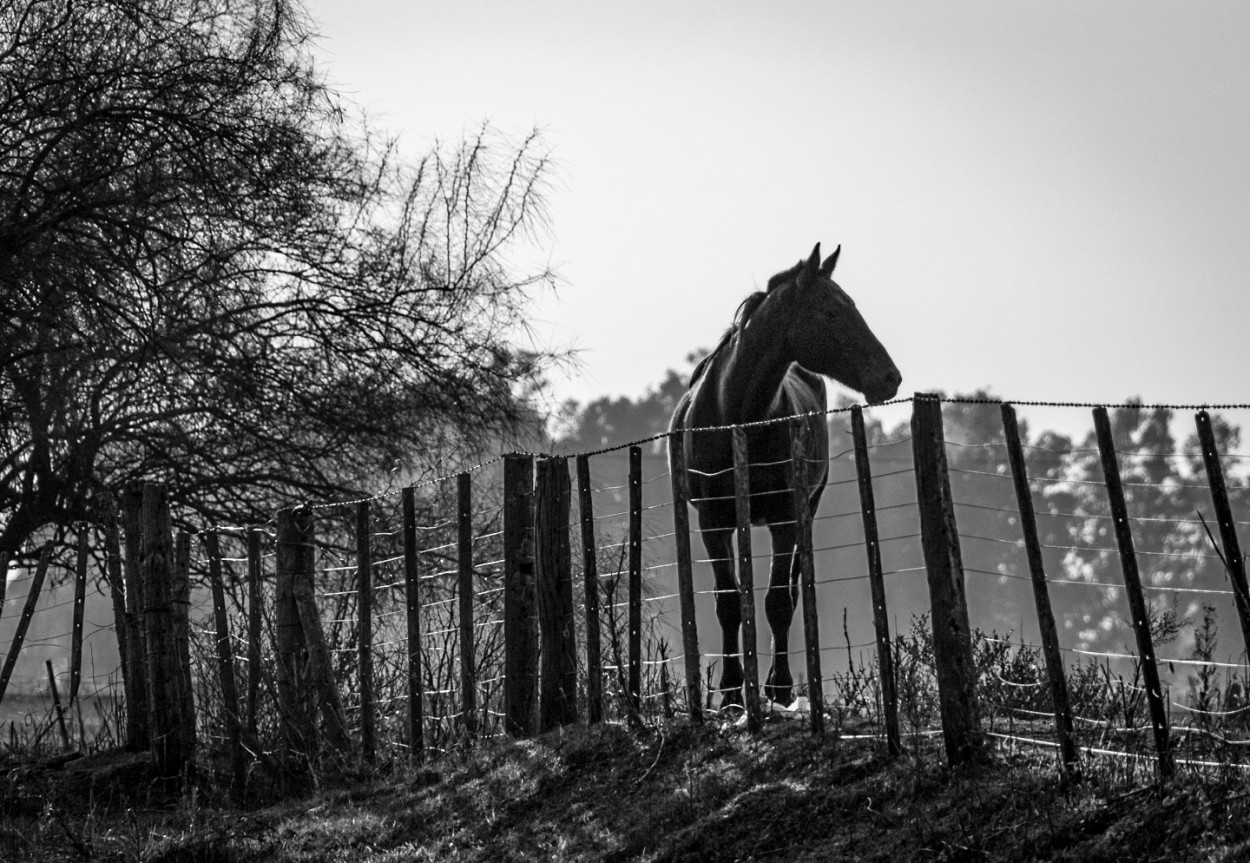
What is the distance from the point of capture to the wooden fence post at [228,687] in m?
9.52

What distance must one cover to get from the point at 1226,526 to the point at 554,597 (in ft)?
13.7

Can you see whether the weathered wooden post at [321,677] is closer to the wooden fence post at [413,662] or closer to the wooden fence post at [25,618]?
the wooden fence post at [413,662]

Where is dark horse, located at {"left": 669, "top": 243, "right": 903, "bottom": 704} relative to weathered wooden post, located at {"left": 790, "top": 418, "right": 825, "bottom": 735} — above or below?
above

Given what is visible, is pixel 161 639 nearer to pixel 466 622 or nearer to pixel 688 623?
pixel 466 622

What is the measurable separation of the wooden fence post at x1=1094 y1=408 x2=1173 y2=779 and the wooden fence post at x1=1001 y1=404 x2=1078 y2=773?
324 mm

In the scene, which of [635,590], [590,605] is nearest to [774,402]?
[635,590]

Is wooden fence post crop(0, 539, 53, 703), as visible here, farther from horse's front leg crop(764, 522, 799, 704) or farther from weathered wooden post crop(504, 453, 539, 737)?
horse's front leg crop(764, 522, 799, 704)

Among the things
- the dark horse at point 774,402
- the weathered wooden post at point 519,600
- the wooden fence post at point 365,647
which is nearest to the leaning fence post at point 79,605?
the wooden fence post at point 365,647

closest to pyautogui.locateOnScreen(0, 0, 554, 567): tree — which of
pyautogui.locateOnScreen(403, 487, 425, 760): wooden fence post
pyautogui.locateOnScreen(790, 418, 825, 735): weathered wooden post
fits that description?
pyautogui.locateOnScreen(403, 487, 425, 760): wooden fence post

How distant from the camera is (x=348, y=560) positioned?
1262cm

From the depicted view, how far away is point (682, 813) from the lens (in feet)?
20.6

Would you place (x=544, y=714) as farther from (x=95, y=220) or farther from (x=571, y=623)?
(x=95, y=220)

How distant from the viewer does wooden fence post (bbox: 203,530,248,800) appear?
31.2ft

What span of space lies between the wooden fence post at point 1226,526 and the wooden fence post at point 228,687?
21.5 feet
